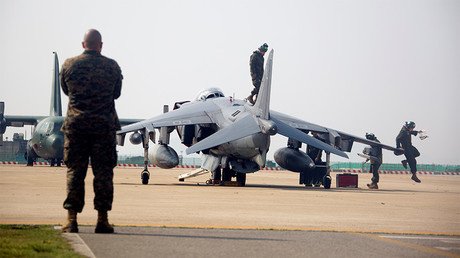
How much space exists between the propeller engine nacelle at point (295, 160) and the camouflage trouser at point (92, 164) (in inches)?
873

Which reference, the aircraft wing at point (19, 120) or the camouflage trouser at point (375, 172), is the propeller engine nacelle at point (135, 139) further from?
the camouflage trouser at point (375, 172)

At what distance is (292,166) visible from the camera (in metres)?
34.3

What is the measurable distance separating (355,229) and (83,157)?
14.4 feet

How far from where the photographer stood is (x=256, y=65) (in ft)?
112

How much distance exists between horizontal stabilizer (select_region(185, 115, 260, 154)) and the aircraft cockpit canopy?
20.5ft

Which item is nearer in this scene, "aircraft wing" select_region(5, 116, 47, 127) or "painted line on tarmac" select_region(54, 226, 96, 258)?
"painted line on tarmac" select_region(54, 226, 96, 258)

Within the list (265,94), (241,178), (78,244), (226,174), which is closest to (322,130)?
(241,178)

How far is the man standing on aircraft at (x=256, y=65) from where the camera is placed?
34.2m

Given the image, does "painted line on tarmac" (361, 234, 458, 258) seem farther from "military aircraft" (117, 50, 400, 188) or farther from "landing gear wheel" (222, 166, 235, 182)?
"landing gear wheel" (222, 166, 235, 182)

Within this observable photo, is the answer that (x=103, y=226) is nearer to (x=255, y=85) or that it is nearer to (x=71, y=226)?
(x=71, y=226)

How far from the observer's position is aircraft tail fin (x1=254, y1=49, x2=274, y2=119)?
29891 mm

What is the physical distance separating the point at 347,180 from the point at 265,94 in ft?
25.2

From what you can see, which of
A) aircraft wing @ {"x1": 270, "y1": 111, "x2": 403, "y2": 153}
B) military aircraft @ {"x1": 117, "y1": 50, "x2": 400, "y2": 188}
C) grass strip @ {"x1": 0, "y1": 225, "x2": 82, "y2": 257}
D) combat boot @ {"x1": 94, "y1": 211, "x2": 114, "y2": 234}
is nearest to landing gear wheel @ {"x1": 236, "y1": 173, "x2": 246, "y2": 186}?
military aircraft @ {"x1": 117, "y1": 50, "x2": 400, "y2": 188}

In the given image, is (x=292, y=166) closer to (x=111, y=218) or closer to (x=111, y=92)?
(x=111, y=218)
